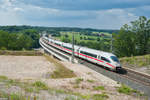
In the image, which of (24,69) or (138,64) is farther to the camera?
(24,69)

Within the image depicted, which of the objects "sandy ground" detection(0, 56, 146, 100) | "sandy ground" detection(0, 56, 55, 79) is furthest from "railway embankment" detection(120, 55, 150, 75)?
"sandy ground" detection(0, 56, 55, 79)

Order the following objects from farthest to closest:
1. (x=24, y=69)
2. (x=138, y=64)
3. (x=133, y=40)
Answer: (x=133, y=40), (x=24, y=69), (x=138, y=64)

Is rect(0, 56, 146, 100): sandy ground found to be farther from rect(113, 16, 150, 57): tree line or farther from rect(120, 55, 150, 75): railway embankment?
rect(113, 16, 150, 57): tree line

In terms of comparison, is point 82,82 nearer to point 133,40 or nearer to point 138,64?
point 138,64

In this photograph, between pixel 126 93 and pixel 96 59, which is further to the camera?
pixel 96 59

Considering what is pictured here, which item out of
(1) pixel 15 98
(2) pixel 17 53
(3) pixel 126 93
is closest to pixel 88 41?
(2) pixel 17 53

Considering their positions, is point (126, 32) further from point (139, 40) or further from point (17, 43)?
point (17, 43)

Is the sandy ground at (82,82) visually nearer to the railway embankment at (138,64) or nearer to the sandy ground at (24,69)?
the sandy ground at (24,69)

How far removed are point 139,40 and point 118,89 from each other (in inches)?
1613

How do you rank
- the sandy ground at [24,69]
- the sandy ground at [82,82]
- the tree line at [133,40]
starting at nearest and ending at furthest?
the sandy ground at [82,82] < the sandy ground at [24,69] < the tree line at [133,40]

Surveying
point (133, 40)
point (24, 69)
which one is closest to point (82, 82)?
point (24, 69)

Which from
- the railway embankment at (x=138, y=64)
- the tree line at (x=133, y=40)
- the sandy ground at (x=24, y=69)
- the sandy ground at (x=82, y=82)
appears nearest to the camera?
the sandy ground at (x=82, y=82)

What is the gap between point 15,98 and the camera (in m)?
7.87

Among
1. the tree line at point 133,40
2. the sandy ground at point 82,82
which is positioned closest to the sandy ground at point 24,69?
the sandy ground at point 82,82
